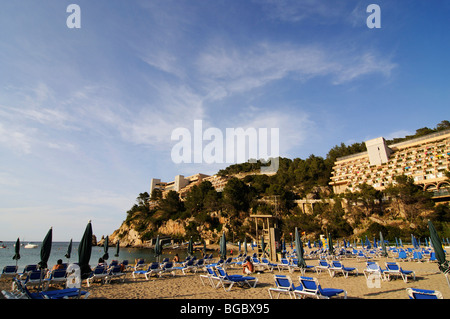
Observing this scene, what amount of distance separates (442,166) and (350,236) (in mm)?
20480

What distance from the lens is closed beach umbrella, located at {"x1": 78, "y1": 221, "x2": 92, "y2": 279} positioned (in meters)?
7.47

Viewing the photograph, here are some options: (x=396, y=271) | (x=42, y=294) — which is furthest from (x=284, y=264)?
(x=42, y=294)

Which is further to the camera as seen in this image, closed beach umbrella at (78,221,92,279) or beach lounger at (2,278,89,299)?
closed beach umbrella at (78,221,92,279)

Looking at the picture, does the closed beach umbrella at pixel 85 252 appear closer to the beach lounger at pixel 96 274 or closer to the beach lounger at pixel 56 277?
the beach lounger at pixel 56 277

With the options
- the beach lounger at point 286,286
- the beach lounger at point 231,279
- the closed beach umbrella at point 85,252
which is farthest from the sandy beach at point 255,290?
the closed beach umbrella at point 85,252

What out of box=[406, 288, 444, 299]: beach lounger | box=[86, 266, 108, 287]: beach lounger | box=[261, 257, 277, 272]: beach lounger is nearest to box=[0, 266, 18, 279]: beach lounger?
box=[86, 266, 108, 287]: beach lounger

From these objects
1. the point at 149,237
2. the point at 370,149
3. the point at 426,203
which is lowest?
the point at 149,237

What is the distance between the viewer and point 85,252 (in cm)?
763

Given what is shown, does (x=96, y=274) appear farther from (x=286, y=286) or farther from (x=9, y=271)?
(x=286, y=286)

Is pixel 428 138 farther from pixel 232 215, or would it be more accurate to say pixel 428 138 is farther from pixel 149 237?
pixel 149 237

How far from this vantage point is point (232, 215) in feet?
186

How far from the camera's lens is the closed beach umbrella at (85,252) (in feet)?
24.5

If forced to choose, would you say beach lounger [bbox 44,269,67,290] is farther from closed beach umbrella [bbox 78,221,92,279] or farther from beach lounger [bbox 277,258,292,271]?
beach lounger [bbox 277,258,292,271]
